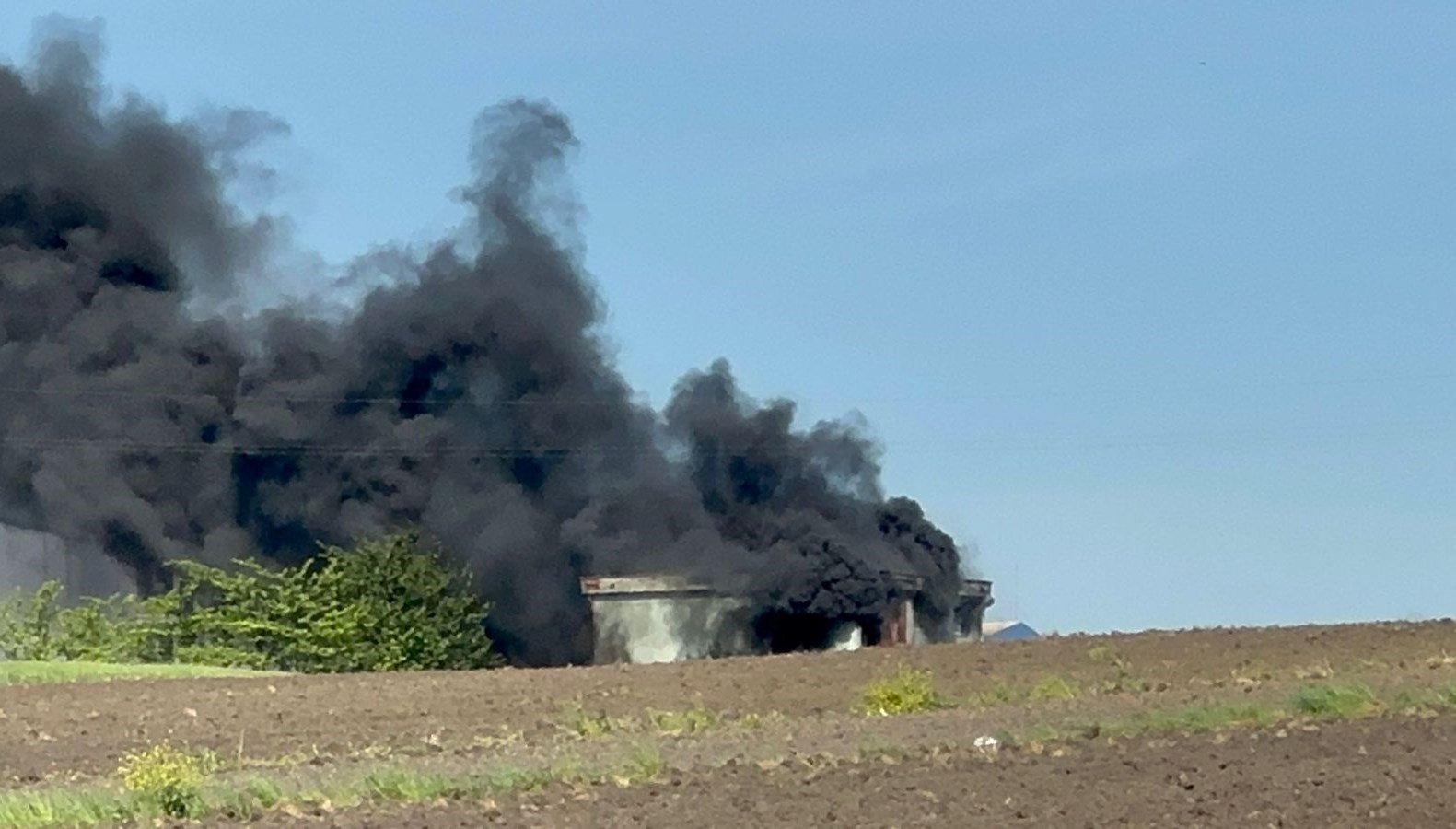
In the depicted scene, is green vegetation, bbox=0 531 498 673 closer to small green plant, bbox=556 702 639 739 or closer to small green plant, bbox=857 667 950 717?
small green plant, bbox=556 702 639 739

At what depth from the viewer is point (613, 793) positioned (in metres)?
15.4

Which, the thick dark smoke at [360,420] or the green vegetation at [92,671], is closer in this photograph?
the green vegetation at [92,671]

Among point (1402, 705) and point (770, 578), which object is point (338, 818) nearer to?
point (1402, 705)

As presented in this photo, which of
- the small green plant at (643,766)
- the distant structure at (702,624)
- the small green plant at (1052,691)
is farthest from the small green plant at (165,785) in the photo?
the distant structure at (702,624)

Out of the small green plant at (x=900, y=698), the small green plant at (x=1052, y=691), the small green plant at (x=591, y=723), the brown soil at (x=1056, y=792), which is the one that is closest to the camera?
the brown soil at (x=1056, y=792)

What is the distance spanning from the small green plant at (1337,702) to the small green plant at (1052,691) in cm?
454

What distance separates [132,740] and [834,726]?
830 centimetres

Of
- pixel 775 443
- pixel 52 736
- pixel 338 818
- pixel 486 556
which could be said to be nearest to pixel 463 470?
pixel 486 556

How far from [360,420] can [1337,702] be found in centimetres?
3939

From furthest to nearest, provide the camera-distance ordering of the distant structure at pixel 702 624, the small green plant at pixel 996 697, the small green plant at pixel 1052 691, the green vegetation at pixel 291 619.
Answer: the distant structure at pixel 702 624 < the green vegetation at pixel 291 619 < the small green plant at pixel 1052 691 < the small green plant at pixel 996 697

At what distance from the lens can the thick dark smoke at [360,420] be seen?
53.9 m

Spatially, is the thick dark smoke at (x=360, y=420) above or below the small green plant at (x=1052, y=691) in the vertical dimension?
above

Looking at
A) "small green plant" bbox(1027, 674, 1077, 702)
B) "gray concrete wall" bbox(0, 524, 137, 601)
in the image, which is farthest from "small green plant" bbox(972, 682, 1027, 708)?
"gray concrete wall" bbox(0, 524, 137, 601)

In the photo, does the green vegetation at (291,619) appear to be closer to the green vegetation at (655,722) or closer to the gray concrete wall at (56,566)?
the gray concrete wall at (56,566)
